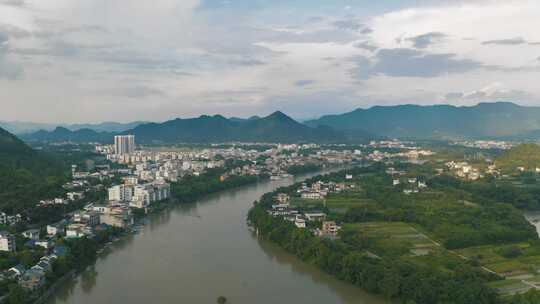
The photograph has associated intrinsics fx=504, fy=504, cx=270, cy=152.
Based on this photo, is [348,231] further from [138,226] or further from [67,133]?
[67,133]

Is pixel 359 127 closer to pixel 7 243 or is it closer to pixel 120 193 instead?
pixel 120 193

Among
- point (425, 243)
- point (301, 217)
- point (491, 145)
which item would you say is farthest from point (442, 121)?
point (425, 243)

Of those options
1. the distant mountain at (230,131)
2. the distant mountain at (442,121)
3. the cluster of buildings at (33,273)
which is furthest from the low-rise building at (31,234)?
the distant mountain at (442,121)

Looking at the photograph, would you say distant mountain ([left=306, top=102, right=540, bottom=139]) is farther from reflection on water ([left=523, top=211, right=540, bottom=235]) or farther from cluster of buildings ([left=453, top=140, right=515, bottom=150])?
reflection on water ([left=523, top=211, right=540, bottom=235])

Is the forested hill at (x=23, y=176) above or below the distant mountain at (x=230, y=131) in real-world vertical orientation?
below

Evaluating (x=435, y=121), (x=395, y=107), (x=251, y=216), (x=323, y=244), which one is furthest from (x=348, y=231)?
(x=395, y=107)

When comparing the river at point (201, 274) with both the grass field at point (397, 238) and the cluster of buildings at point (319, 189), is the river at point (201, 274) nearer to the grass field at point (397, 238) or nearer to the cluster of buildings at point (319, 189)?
the grass field at point (397, 238)

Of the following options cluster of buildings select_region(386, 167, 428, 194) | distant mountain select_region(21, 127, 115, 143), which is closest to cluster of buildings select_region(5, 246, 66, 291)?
cluster of buildings select_region(386, 167, 428, 194)
